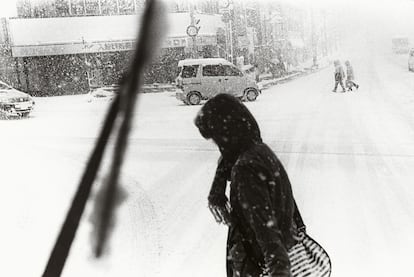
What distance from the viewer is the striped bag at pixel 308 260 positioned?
2.42ft

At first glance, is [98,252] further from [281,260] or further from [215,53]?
[215,53]

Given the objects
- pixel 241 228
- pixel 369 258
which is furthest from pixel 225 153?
pixel 369 258

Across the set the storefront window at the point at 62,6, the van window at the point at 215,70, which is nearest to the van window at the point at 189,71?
the van window at the point at 215,70

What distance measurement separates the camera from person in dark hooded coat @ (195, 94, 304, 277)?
64 cm

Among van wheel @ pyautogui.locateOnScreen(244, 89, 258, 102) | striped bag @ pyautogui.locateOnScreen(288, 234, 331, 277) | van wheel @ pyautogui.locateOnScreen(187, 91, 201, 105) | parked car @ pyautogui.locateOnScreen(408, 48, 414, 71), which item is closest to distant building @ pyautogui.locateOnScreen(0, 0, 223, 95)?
van wheel @ pyautogui.locateOnScreen(187, 91, 201, 105)

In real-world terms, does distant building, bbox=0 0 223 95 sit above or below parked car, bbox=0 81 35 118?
above

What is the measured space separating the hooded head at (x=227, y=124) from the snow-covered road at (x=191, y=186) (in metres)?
0.18

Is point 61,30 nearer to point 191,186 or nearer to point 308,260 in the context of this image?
point 191,186

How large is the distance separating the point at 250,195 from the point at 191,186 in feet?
7.39

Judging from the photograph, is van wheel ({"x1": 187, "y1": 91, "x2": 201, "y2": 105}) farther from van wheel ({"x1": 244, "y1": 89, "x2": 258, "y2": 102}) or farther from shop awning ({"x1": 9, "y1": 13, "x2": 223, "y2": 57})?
van wheel ({"x1": 244, "y1": 89, "x2": 258, "y2": 102})

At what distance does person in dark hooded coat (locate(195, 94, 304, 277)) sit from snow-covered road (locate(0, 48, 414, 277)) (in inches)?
7.6

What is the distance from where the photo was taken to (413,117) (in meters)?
4.67

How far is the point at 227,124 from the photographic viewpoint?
2.10ft

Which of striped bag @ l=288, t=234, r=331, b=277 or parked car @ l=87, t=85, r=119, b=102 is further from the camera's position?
striped bag @ l=288, t=234, r=331, b=277
